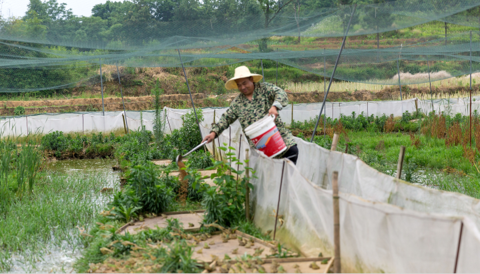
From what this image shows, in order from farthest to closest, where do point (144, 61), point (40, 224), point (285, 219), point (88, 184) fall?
1. point (144, 61)
2. point (88, 184)
3. point (40, 224)
4. point (285, 219)

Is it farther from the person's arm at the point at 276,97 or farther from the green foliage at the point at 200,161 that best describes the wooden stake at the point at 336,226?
the green foliage at the point at 200,161

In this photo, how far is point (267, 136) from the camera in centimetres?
414

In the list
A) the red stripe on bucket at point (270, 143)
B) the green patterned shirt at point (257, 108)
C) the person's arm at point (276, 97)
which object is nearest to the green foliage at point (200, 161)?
the green patterned shirt at point (257, 108)

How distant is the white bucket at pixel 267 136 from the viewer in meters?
4.05

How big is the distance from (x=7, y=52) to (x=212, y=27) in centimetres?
532

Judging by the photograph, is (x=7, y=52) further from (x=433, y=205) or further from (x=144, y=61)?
(x=433, y=205)

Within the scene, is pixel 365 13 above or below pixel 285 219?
above

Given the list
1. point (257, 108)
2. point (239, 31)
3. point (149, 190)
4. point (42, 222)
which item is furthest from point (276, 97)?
point (239, 31)

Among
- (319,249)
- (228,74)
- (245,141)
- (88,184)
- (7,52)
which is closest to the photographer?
(319,249)

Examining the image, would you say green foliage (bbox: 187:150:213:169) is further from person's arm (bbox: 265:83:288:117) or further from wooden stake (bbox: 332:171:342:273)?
wooden stake (bbox: 332:171:342:273)

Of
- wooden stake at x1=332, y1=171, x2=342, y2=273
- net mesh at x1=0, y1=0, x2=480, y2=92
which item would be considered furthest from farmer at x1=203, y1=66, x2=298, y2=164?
net mesh at x1=0, y1=0, x2=480, y2=92

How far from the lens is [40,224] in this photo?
477cm

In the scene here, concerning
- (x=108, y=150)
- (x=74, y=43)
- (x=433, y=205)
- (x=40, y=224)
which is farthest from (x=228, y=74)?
(x=433, y=205)

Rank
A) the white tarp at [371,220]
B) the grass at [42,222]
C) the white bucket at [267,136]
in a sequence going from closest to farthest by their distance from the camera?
the white tarp at [371,220] → the white bucket at [267,136] → the grass at [42,222]
